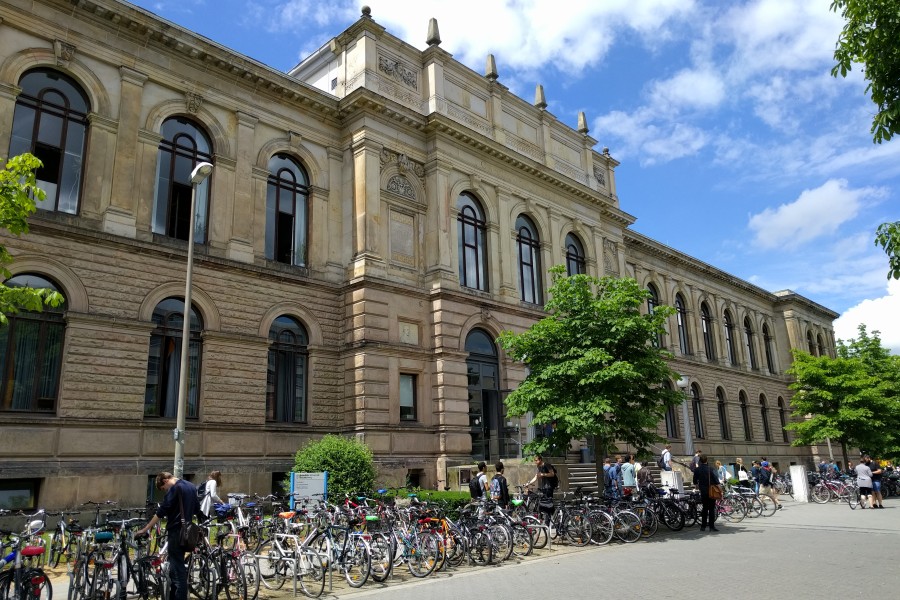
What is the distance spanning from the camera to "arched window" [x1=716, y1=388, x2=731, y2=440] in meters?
51.3

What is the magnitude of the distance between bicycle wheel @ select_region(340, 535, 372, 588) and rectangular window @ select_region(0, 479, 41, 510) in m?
10.7

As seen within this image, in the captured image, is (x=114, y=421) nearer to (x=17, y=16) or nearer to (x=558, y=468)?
(x=17, y=16)

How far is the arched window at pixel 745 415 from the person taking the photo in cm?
5412

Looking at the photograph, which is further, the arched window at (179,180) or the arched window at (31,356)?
the arched window at (179,180)

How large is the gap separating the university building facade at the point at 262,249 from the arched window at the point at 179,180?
0.07 metres

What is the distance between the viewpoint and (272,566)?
37.7 ft

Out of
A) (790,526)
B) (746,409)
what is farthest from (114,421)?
(746,409)

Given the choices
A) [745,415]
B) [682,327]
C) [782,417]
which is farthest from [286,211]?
[782,417]

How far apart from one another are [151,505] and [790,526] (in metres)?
17.0

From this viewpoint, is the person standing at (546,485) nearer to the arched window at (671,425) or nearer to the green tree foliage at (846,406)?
the green tree foliage at (846,406)

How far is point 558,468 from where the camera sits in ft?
80.1

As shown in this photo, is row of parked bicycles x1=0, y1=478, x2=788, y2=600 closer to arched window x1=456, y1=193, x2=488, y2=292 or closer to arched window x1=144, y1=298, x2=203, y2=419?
arched window x1=144, y1=298, x2=203, y2=419

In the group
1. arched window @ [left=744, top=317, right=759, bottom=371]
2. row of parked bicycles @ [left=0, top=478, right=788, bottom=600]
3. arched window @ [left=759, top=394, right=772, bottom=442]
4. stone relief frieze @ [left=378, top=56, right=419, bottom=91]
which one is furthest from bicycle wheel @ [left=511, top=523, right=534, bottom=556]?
arched window @ [left=744, top=317, right=759, bottom=371]

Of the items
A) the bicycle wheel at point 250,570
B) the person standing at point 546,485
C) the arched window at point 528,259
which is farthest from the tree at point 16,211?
the arched window at point 528,259
